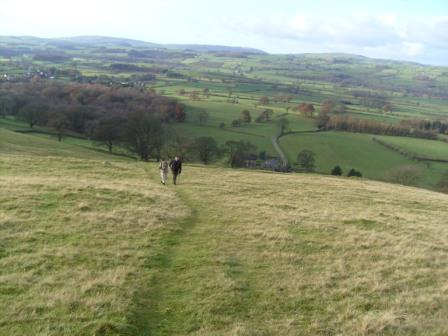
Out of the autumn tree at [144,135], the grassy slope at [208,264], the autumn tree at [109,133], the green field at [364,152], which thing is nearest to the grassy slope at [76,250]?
the grassy slope at [208,264]

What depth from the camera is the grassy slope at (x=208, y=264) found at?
1062 cm

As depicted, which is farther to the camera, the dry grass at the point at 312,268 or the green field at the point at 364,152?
the green field at the point at 364,152

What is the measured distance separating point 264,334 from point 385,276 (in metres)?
6.38

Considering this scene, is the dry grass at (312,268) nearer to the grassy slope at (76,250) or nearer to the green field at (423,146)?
the grassy slope at (76,250)

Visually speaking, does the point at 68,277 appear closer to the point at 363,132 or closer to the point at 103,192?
the point at 103,192

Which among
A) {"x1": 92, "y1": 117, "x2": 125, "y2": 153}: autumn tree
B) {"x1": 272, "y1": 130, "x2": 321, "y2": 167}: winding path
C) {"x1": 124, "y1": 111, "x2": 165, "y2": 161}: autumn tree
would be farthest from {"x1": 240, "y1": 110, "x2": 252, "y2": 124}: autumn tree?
Answer: {"x1": 124, "y1": 111, "x2": 165, "y2": 161}: autumn tree

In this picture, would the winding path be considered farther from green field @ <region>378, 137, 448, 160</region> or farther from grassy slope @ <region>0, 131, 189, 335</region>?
grassy slope @ <region>0, 131, 189, 335</region>

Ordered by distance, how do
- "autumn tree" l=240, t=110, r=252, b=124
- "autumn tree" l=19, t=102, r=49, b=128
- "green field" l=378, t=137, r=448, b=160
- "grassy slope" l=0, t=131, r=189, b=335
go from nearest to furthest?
1. "grassy slope" l=0, t=131, r=189, b=335
2. "autumn tree" l=19, t=102, r=49, b=128
3. "green field" l=378, t=137, r=448, b=160
4. "autumn tree" l=240, t=110, r=252, b=124

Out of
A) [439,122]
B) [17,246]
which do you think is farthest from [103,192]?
[439,122]

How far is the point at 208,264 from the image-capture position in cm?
→ 1443

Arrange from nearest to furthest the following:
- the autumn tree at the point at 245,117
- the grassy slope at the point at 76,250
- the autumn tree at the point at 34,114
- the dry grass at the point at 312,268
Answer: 1. the grassy slope at the point at 76,250
2. the dry grass at the point at 312,268
3. the autumn tree at the point at 34,114
4. the autumn tree at the point at 245,117

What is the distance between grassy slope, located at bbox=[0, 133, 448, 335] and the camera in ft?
34.8

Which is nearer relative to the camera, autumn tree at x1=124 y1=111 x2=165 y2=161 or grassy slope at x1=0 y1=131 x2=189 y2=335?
grassy slope at x1=0 y1=131 x2=189 y2=335

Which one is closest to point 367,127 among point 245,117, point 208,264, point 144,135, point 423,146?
point 423,146
